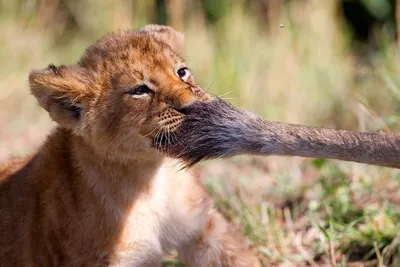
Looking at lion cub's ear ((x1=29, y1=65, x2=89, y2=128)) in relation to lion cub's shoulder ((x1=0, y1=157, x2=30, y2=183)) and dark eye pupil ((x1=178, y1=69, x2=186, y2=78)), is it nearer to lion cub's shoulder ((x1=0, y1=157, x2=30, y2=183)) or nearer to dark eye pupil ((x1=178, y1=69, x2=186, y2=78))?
dark eye pupil ((x1=178, y1=69, x2=186, y2=78))

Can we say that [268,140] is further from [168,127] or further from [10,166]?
[10,166]

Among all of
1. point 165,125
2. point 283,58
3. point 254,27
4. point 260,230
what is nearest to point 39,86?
point 165,125

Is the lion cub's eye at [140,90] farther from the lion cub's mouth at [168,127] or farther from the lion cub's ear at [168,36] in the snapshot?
the lion cub's ear at [168,36]

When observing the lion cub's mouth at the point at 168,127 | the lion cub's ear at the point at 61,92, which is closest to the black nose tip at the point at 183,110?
the lion cub's mouth at the point at 168,127

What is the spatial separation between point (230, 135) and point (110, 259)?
983 mm

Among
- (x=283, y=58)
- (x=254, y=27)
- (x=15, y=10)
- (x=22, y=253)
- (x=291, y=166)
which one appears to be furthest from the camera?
(x=15, y=10)

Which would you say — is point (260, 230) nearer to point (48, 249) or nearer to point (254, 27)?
point (48, 249)

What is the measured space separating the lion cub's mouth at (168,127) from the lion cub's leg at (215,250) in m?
0.62

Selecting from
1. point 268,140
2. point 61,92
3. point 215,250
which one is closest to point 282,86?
point 215,250

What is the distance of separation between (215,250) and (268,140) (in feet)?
3.55

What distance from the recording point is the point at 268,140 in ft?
9.49

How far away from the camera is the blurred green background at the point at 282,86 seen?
4.27m

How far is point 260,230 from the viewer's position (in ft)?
14.2

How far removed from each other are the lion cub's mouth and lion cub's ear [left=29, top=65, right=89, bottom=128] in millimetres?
428
